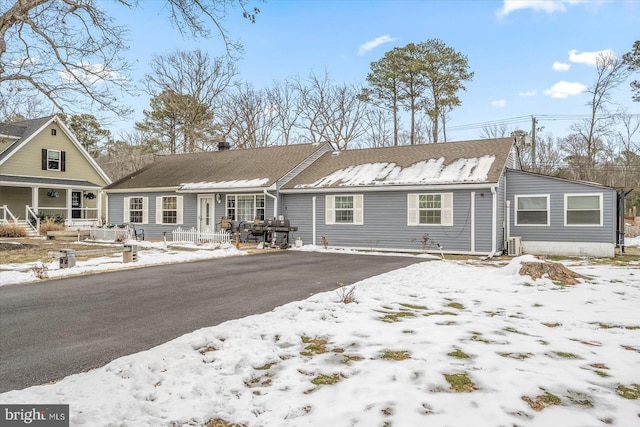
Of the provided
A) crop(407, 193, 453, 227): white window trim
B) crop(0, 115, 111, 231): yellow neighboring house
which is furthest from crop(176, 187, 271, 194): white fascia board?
crop(0, 115, 111, 231): yellow neighboring house

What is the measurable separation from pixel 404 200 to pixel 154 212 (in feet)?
44.5

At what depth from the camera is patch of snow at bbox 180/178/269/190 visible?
17188 millimetres

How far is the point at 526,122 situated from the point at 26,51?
3382 centimetres

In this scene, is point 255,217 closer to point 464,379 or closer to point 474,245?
point 474,245

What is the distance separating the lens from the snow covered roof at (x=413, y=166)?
14.4 metres

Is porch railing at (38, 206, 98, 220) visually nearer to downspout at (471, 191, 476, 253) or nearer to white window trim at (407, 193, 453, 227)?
white window trim at (407, 193, 453, 227)

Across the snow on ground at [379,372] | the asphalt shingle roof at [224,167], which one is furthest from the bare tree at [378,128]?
the snow on ground at [379,372]

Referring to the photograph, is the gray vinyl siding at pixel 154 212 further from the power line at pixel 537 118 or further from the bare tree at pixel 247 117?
the power line at pixel 537 118

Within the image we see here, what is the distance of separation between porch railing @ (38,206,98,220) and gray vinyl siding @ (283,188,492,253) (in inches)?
650

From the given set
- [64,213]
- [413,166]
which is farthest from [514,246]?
[64,213]

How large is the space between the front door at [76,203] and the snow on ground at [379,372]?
1006 inches

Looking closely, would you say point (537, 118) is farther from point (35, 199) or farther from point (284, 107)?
point (35, 199)

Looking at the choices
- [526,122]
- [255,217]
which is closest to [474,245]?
[255,217]

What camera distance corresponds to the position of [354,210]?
1605 centimetres
